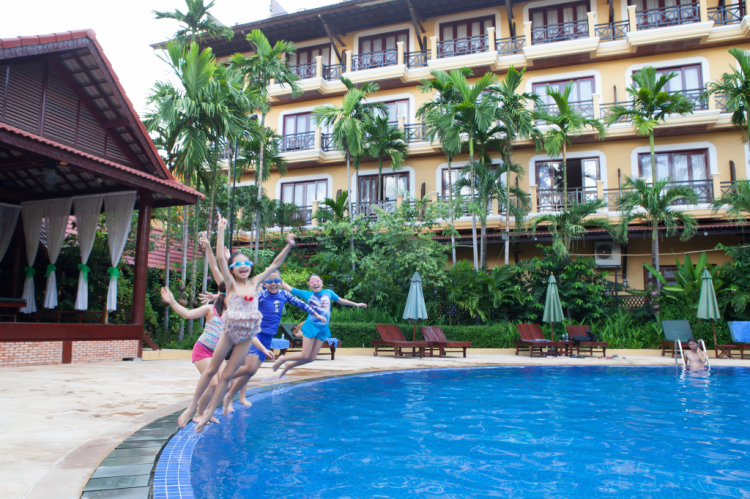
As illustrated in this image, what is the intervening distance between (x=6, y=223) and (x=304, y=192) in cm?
1222

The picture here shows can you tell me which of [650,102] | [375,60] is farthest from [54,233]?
[650,102]

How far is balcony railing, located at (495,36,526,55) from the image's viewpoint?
70.7ft

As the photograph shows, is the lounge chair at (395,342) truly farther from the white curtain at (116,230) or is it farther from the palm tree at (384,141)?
the palm tree at (384,141)

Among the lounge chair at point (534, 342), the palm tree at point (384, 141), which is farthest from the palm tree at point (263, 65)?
the lounge chair at point (534, 342)

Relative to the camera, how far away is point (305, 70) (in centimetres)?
2417

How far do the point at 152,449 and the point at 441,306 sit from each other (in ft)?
47.4

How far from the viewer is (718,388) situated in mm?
8758

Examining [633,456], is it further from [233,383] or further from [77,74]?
[77,74]

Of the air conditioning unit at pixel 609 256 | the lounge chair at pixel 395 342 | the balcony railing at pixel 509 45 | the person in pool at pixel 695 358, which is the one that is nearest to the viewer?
the person in pool at pixel 695 358

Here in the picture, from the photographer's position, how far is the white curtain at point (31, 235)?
519 inches

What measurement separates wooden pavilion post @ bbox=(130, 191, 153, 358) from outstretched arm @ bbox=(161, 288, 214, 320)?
8597 millimetres

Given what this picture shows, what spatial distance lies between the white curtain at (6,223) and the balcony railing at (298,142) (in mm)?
11785

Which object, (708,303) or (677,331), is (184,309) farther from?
(708,303)

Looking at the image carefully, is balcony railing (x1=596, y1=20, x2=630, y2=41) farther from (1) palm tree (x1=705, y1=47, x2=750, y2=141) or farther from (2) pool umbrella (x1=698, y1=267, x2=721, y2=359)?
(2) pool umbrella (x1=698, y1=267, x2=721, y2=359)
